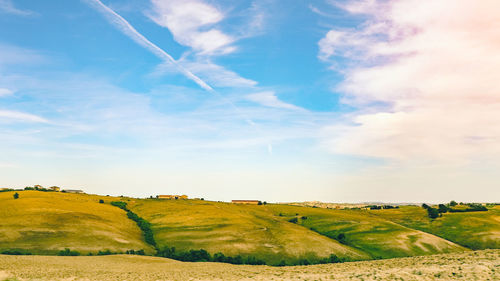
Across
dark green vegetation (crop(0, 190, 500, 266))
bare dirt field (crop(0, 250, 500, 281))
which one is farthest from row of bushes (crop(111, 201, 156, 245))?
bare dirt field (crop(0, 250, 500, 281))

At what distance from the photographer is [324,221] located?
136 meters

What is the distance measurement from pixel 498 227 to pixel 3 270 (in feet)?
469

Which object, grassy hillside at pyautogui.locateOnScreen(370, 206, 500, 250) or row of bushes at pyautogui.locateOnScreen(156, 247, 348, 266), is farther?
grassy hillside at pyautogui.locateOnScreen(370, 206, 500, 250)

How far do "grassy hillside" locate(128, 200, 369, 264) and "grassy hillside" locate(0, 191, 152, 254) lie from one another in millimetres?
9518

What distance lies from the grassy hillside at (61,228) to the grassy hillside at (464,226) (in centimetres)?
9419

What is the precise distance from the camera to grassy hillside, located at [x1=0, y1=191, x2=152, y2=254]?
70.3 meters

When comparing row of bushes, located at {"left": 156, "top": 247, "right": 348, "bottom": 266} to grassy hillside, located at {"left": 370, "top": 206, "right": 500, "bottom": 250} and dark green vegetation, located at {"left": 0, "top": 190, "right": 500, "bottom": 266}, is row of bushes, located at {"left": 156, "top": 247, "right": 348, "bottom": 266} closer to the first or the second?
dark green vegetation, located at {"left": 0, "top": 190, "right": 500, "bottom": 266}

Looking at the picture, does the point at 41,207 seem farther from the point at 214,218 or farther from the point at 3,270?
the point at 3,270

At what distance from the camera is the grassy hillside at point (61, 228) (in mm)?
70312

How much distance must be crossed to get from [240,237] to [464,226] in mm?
87153

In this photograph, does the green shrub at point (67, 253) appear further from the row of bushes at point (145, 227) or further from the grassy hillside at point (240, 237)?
the grassy hillside at point (240, 237)

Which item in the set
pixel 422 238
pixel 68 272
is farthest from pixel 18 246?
pixel 422 238

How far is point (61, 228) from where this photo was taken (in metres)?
82.9

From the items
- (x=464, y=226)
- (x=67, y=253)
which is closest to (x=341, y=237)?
(x=464, y=226)
